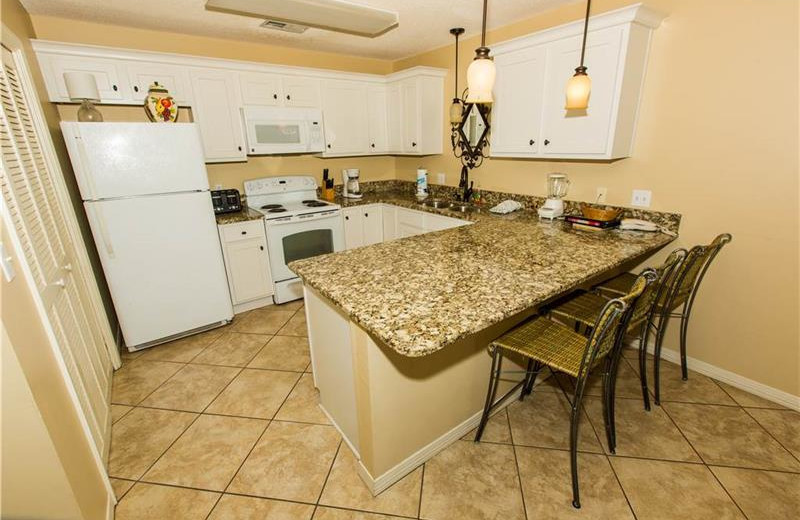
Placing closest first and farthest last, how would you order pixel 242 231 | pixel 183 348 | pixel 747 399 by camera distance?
pixel 747 399 → pixel 183 348 → pixel 242 231

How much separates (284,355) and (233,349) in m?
0.44

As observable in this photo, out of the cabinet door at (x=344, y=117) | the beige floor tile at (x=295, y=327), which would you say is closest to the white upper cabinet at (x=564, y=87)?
the cabinet door at (x=344, y=117)

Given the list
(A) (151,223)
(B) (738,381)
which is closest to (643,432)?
(B) (738,381)

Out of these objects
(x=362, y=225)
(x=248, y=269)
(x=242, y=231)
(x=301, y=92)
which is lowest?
(x=248, y=269)

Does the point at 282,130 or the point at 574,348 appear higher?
the point at 282,130

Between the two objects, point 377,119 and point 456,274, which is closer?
point 456,274

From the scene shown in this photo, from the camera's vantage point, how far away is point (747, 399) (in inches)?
83.3

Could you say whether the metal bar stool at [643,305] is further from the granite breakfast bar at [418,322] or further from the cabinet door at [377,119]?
the cabinet door at [377,119]

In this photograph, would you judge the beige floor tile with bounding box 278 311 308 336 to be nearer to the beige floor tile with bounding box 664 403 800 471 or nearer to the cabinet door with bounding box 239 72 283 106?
the cabinet door with bounding box 239 72 283 106

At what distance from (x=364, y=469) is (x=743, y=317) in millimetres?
2381

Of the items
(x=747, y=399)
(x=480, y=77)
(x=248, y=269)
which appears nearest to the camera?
(x=480, y=77)

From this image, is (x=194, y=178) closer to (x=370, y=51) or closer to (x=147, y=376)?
(x=147, y=376)

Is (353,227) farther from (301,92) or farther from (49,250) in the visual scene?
(49,250)

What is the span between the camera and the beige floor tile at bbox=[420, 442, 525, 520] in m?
1.49
